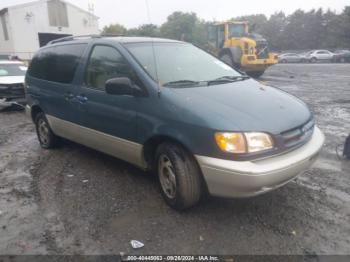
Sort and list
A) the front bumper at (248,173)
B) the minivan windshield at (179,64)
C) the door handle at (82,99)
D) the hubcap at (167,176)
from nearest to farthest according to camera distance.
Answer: the front bumper at (248,173)
the hubcap at (167,176)
the minivan windshield at (179,64)
the door handle at (82,99)

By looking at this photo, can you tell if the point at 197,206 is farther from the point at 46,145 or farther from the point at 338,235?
the point at 46,145

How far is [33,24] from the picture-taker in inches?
1217

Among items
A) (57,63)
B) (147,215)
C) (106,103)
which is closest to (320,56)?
(57,63)

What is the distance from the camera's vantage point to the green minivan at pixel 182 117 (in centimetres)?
289

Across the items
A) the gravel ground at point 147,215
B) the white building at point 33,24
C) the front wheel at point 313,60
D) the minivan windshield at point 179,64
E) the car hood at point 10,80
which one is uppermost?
the white building at point 33,24

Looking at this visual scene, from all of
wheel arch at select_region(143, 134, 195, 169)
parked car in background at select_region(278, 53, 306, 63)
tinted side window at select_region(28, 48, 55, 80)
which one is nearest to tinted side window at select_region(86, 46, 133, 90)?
wheel arch at select_region(143, 134, 195, 169)

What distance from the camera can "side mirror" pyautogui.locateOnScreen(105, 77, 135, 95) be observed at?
3441 mm

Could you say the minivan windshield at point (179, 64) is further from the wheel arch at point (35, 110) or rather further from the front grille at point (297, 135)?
the wheel arch at point (35, 110)

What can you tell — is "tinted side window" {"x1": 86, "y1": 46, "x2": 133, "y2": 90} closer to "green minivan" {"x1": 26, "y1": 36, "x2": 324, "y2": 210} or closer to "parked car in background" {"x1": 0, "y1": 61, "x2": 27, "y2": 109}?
"green minivan" {"x1": 26, "y1": 36, "x2": 324, "y2": 210}

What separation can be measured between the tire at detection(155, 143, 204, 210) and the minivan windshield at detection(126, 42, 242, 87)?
750 millimetres

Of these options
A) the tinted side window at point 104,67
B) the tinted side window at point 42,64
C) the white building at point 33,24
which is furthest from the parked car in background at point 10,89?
the white building at point 33,24

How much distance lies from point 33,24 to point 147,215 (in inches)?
1277

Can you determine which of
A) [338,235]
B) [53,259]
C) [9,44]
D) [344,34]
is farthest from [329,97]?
[344,34]

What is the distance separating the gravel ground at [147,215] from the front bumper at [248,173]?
1.41 feet
